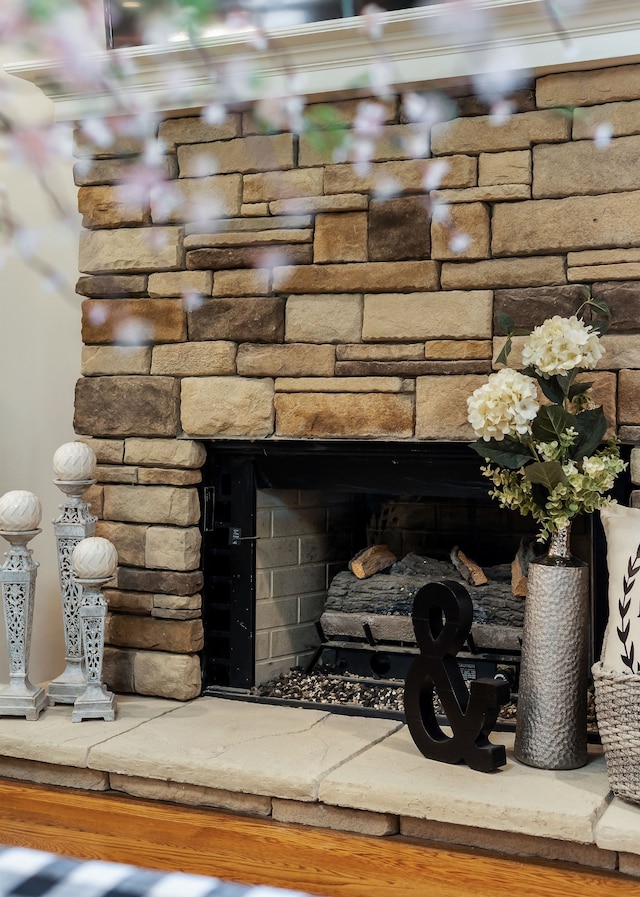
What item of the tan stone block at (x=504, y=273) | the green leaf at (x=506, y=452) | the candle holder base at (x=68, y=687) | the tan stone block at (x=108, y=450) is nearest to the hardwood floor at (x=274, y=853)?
the candle holder base at (x=68, y=687)

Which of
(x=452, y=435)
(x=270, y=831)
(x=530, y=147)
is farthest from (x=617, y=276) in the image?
(x=270, y=831)

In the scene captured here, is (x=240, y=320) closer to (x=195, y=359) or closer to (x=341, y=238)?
(x=195, y=359)

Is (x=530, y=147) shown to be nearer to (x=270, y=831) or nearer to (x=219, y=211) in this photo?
(x=219, y=211)

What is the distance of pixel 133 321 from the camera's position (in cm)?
272

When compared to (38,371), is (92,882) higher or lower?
lower

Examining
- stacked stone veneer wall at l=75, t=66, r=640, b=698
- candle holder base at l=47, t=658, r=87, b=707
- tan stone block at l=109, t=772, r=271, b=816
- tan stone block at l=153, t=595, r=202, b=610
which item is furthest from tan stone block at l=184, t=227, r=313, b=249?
tan stone block at l=109, t=772, r=271, b=816

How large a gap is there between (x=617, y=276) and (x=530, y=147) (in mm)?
Result: 351

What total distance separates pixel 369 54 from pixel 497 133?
0.34 metres

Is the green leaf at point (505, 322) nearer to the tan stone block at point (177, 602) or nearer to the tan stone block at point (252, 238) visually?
the tan stone block at point (252, 238)

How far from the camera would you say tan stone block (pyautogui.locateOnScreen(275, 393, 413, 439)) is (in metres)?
2.43

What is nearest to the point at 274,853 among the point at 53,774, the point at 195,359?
the point at 53,774

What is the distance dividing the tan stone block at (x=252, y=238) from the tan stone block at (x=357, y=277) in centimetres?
7

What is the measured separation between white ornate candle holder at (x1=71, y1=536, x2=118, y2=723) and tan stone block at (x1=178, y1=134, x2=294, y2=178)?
37.7 inches

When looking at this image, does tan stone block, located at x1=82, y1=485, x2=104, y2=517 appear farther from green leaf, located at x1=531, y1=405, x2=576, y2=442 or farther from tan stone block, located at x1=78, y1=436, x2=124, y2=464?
green leaf, located at x1=531, y1=405, x2=576, y2=442
